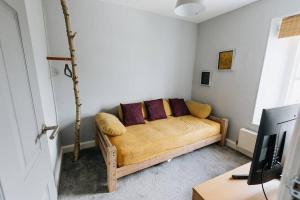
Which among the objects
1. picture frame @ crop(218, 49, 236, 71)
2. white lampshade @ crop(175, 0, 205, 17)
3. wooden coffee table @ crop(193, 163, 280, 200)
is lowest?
wooden coffee table @ crop(193, 163, 280, 200)

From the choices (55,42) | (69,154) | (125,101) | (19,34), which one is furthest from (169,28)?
(69,154)

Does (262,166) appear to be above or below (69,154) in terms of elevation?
above

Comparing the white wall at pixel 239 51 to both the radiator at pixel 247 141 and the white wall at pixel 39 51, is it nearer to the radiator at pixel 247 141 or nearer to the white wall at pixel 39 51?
the radiator at pixel 247 141

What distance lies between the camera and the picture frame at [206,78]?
322 centimetres

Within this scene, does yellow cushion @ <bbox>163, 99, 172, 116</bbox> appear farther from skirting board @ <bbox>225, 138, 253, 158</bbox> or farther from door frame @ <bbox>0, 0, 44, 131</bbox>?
door frame @ <bbox>0, 0, 44, 131</bbox>

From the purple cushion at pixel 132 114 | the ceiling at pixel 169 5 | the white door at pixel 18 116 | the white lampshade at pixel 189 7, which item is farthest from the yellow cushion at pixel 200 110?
the white door at pixel 18 116

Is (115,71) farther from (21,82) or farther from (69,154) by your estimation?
(21,82)

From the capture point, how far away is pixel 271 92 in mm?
2439

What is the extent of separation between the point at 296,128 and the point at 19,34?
4.18 ft

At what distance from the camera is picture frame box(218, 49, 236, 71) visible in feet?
8.98

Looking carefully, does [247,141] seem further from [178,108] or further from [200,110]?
[178,108]

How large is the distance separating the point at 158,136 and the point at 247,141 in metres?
1.53

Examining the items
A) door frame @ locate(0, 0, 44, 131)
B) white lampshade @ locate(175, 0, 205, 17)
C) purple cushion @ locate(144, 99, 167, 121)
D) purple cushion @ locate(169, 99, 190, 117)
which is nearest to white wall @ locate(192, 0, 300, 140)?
purple cushion @ locate(169, 99, 190, 117)

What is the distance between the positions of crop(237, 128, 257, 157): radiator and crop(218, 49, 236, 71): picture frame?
3.87 ft
